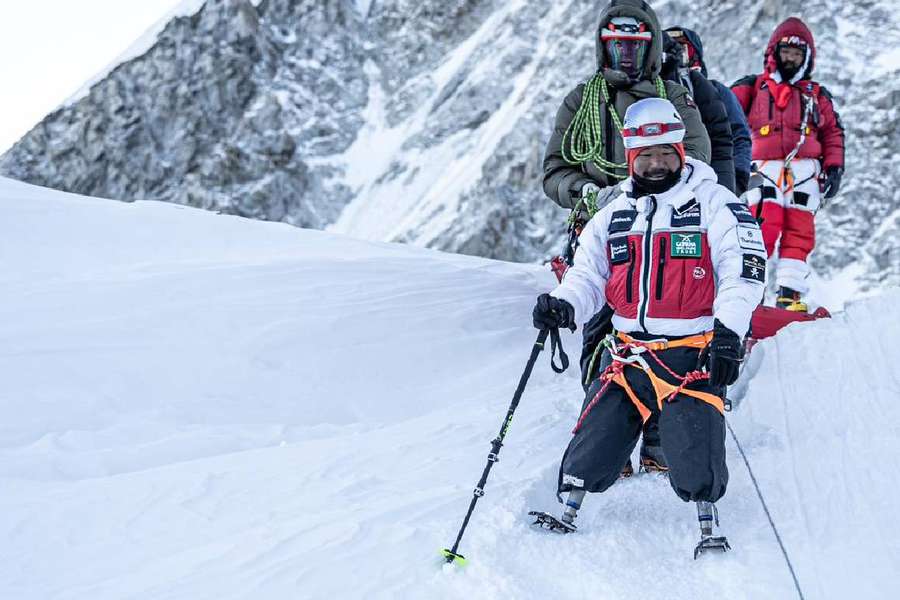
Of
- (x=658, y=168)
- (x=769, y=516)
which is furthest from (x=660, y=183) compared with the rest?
(x=769, y=516)

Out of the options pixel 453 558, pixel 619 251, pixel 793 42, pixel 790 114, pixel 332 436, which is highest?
pixel 793 42

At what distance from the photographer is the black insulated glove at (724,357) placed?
2.90 metres

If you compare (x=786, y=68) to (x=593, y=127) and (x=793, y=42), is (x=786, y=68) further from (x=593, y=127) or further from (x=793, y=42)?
(x=593, y=127)

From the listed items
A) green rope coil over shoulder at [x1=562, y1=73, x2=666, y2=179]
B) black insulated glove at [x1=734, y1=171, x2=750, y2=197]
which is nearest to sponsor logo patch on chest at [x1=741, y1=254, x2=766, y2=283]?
green rope coil over shoulder at [x1=562, y1=73, x2=666, y2=179]

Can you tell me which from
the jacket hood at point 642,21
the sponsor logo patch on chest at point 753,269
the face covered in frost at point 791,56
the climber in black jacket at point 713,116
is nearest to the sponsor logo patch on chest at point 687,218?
the sponsor logo patch on chest at point 753,269

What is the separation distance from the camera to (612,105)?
4434 mm

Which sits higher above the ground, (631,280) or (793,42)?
(793,42)

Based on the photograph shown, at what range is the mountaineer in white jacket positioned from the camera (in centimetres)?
298

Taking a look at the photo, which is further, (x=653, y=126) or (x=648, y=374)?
(x=653, y=126)

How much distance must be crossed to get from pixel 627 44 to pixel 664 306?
1718 millimetres

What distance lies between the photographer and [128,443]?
12.4ft

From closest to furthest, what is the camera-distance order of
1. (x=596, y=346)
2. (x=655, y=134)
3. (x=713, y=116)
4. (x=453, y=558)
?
(x=453, y=558), (x=655, y=134), (x=596, y=346), (x=713, y=116)

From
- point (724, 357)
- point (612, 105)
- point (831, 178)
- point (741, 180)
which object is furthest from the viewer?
point (831, 178)

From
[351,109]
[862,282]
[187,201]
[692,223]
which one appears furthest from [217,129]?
[692,223]
